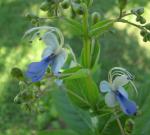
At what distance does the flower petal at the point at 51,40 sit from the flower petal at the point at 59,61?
26 mm

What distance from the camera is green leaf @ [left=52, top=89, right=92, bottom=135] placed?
1.74 meters

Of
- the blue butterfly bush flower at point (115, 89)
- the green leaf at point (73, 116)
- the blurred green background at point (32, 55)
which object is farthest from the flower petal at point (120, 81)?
the blurred green background at point (32, 55)

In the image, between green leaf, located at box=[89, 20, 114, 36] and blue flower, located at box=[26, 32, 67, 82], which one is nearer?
blue flower, located at box=[26, 32, 67, 82]

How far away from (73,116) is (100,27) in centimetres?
54

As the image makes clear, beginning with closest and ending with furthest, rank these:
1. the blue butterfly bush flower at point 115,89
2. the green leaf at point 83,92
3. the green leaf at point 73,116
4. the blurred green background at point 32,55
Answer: the blue butterfly bush flower at point 115,89
the green leaf at point 83,92
the green leaf at point 73,116
the blurred green background at point 32,55

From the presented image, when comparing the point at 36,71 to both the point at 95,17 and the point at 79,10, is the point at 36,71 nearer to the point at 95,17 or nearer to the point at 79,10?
the point at 79,10

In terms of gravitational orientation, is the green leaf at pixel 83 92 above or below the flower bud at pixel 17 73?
below

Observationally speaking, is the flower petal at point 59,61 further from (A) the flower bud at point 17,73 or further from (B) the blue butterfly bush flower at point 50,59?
(A) the flower bud at point 17,73

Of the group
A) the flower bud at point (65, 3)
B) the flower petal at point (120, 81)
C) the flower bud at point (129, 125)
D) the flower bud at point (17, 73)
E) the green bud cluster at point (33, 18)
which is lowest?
the flower bud at point (129, 125)

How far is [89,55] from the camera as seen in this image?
144 centimetres

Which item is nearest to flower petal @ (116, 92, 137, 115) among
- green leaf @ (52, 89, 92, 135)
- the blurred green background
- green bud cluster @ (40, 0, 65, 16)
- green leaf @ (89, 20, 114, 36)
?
green leaf @ (89, 20, 114, 36)

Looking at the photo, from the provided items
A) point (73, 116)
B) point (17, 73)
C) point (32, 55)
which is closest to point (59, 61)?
point (17, 73)

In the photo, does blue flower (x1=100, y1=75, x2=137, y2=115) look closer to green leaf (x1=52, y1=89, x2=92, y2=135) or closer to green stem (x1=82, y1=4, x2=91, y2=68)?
green stem (x1=82, y1=4, x2=91, y2=68)

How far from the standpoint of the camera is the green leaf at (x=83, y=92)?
147cm
